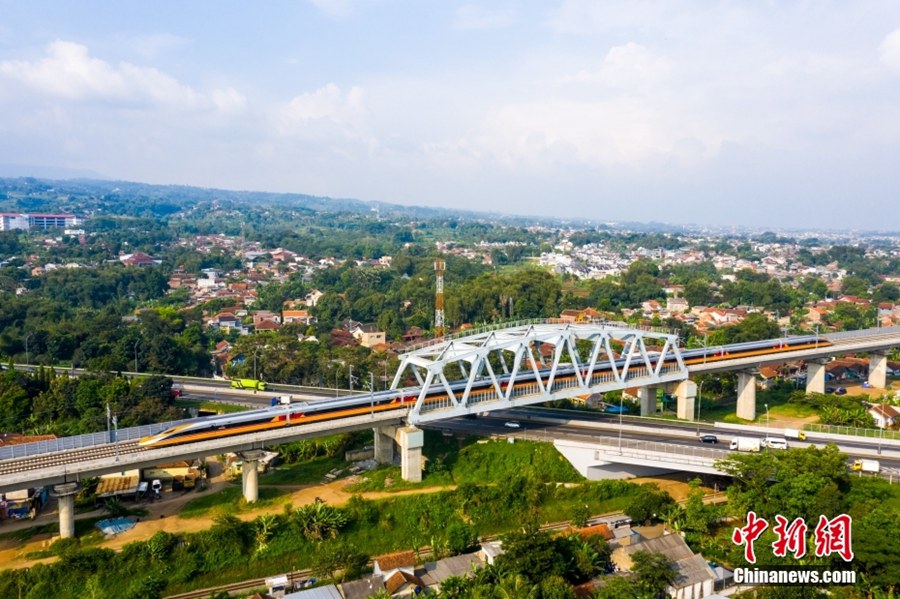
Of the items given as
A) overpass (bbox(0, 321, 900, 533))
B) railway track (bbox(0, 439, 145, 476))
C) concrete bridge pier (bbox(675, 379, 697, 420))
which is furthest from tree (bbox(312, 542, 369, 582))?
concrete bridge pier (bbox(675, 379, 697, 420))

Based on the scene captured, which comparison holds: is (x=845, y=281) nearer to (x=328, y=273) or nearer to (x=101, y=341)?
(x=328, y=273)

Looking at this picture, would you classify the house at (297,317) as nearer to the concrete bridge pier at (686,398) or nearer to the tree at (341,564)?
the concrete bridge pier at (686,398)

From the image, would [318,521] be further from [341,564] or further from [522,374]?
[522,374]

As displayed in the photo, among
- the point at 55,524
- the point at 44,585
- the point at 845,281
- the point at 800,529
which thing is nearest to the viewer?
the point at 44,585

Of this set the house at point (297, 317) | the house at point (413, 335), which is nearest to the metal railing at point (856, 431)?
the house at point (413, 335)

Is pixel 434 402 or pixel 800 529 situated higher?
pixel 434 402

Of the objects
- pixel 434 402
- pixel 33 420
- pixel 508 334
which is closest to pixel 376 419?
pixel 434 402
